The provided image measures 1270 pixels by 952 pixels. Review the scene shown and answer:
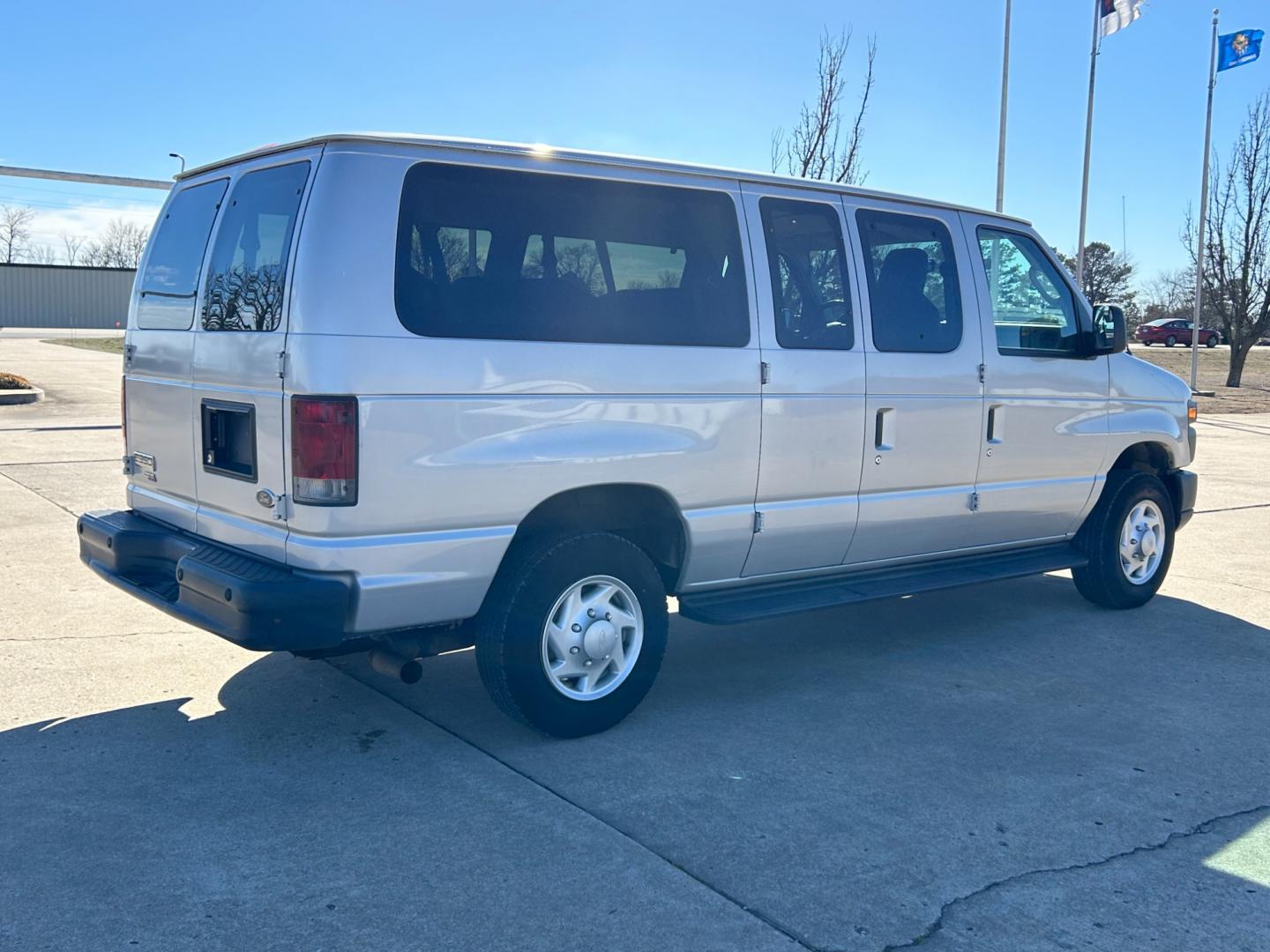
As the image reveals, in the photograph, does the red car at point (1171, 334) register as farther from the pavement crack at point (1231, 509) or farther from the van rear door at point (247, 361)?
the van rear door at point (247, 361)

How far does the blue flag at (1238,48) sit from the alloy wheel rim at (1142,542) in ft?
90.0

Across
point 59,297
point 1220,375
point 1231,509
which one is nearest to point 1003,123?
point 1231,509

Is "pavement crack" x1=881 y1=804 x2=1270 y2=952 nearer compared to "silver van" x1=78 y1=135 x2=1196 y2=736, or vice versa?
"pavement crack" x1=881 y1=804 x2=1270 y2=952

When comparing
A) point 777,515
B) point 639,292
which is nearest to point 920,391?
point 777,515

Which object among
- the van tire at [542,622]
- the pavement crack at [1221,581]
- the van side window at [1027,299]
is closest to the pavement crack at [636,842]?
the van tire at [542,622]

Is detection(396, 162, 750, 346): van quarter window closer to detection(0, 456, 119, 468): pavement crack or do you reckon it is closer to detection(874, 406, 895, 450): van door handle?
detection(874, 406, 895, 450): van door handle

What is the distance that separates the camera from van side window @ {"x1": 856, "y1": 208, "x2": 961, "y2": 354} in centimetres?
567

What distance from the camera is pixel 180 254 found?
504 centimetres

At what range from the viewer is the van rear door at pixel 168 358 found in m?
4.82

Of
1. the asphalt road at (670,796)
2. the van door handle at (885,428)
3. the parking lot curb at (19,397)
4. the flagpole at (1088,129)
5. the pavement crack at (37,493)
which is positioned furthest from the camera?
the flagpole at (1088,129)

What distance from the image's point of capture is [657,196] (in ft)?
16.1

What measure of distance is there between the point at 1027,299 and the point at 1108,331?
50cm

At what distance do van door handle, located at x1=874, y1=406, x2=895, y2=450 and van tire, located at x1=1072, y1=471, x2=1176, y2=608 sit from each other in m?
2.04

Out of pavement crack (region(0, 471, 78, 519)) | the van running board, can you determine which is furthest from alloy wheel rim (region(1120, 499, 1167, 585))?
pavement crack (region(0, 471, 78, 519))
